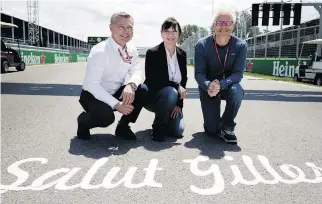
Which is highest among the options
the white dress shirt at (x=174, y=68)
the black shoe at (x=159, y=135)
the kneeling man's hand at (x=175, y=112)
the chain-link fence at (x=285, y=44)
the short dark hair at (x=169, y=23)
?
the chain-link fence at (x=285, y=44)

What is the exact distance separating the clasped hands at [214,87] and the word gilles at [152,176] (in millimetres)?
876

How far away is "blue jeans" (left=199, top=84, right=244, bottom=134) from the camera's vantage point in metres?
4.34

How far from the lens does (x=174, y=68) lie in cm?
461

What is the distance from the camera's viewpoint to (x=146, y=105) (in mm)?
4664

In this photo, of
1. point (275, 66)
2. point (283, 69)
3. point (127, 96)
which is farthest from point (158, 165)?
point (275, 66)

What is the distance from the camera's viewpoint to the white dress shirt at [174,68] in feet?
14.9

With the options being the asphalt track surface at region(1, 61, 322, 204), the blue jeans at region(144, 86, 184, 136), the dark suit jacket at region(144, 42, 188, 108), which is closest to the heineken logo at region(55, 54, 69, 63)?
the asphalt track surface at region(1, 61, 322, 204)

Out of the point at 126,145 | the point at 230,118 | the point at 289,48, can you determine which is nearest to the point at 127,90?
the point at 126,145

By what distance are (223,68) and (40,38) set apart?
205 feet

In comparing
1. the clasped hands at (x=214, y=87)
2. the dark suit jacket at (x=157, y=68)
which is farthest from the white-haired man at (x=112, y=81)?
the clasped hands at (x=214, y=87)

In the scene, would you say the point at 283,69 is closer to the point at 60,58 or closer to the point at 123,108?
the point at 123,108

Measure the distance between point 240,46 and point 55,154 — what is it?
2.56 m

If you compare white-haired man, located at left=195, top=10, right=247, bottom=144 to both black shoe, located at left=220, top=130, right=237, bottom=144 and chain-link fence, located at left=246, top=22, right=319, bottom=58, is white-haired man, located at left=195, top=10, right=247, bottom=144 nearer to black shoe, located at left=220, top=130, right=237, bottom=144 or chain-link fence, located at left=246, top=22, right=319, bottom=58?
black shoe, located at left=220, top=130, right=237, bottom=144

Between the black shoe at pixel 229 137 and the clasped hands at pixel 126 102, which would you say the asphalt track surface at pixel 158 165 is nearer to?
the black shoe at pixel 229 137
